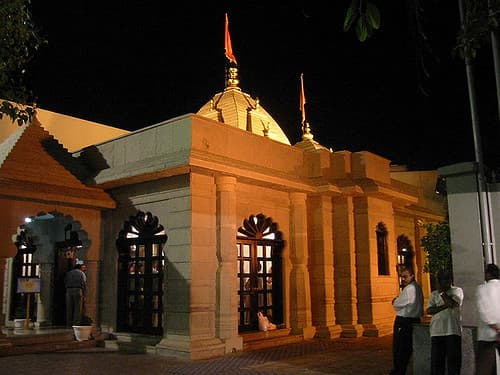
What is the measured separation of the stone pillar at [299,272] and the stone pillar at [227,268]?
7.96 ft

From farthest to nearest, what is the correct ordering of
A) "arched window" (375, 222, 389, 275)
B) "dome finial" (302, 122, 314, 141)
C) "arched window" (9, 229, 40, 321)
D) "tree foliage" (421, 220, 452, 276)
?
"dome finial" (302, 122, 314, 141) → "arched window" (375, 222, 389, 275) → "arched window" (9, 229, 40, 321) → "tree foliage" (421, 220, 452, 276)

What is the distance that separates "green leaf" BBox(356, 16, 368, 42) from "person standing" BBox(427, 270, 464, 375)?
4634 mm

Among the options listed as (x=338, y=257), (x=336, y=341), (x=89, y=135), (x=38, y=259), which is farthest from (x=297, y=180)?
(x=89, y=135)

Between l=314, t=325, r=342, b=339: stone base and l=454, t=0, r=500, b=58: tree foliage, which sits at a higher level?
l=454, t=0, r=500, b=58: tree foliage

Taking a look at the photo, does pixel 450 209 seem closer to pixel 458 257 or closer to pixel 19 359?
pixel 458 257

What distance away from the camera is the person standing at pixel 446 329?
7031 millimetres

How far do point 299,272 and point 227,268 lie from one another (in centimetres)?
287

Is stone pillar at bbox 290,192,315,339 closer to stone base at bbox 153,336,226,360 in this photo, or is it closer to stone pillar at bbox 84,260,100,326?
stone base at bbox 153,336,226,360

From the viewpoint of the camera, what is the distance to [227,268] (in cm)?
1177

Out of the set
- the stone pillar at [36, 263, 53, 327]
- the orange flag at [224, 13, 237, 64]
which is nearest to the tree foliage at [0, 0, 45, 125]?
the stone pillar at [36, 263, 53, 327]

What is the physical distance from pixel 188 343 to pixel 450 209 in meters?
5.77

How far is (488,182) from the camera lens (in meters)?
7.46

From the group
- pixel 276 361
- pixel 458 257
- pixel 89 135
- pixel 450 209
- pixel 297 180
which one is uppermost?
pixel 89 135

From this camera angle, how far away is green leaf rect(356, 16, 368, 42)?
3.52 m
